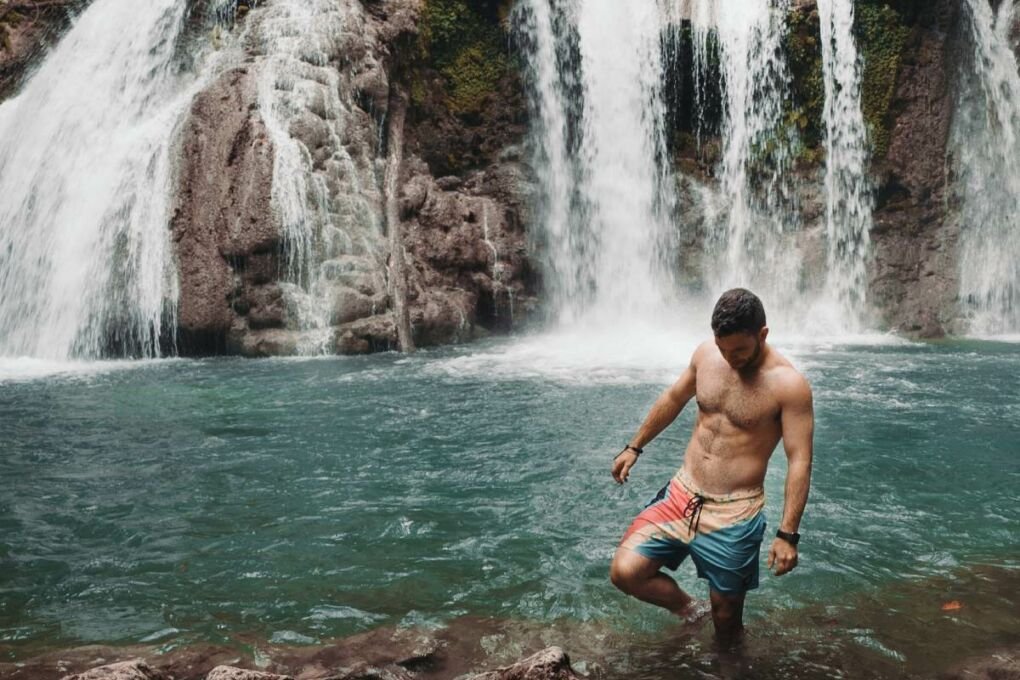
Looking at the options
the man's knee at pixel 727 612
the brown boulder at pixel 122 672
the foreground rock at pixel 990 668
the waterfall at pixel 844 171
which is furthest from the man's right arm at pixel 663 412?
the waterfall at pixel 844 171

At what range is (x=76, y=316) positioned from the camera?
14.5 meters

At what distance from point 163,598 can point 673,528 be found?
2879 mm

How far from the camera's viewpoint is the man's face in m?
3.40

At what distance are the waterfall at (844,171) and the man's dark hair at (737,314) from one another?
17.1 meters

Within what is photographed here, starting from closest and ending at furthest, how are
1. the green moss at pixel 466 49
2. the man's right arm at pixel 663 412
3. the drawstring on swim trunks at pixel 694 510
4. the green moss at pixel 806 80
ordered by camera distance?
1. the drawstring on swim trunks at pixel 694 510
2. the man's right arm at pixel 663 412
3. the green moss at pixel 466 49
4. the green moss at pixel 806 80

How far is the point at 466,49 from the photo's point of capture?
18859 mm

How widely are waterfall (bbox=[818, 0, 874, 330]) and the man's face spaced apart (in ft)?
Answer: 55.8

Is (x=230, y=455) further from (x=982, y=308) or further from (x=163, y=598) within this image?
(x=982, y=308)

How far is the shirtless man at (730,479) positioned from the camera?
341 centimetres

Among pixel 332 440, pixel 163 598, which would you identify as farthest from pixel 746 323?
pixel 332 440

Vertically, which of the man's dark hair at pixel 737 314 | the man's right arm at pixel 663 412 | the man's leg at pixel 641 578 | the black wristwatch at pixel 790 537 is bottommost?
the man's leg at pixel 641 578

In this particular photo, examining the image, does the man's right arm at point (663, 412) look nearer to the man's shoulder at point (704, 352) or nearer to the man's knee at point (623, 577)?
the man's shoulder at point (704, 352)

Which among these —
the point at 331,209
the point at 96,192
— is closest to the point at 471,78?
the point at 331,209

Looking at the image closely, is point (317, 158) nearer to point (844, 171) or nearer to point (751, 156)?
point (751, 156)
